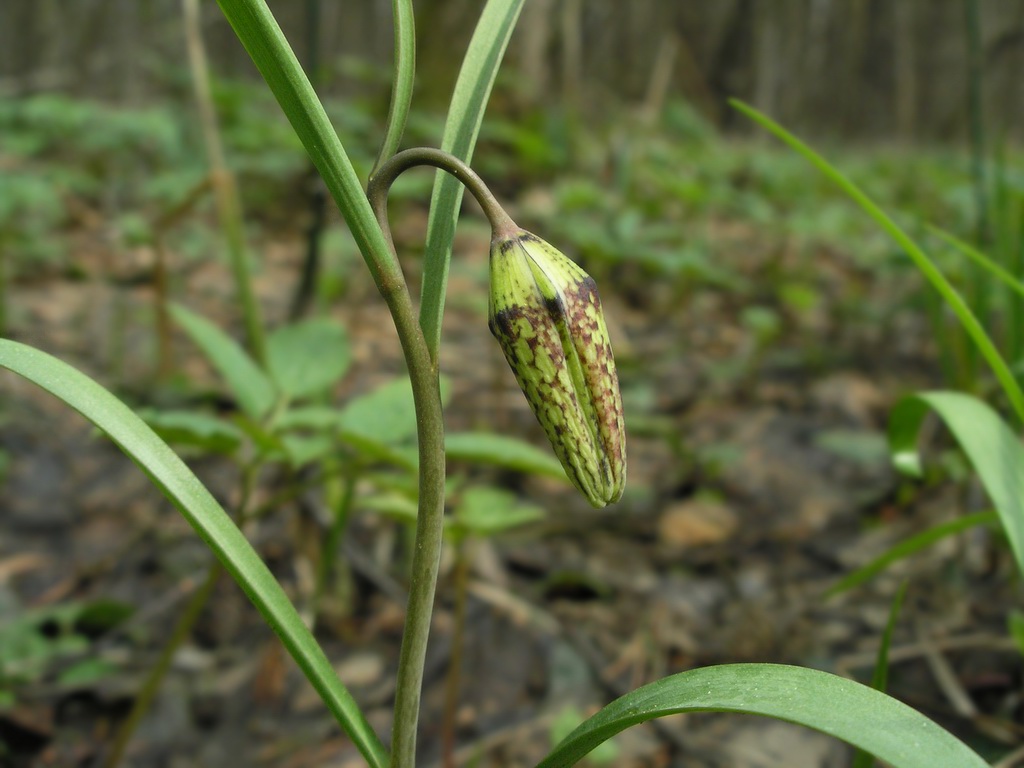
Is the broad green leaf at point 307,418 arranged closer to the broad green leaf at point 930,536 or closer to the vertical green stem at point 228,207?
the vertical green stem at point 228,207

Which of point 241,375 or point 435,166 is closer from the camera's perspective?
point 435,166

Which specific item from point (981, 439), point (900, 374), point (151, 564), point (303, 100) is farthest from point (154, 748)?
point (900, 374)

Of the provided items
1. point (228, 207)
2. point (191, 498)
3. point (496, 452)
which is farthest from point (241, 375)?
point (228, 207)

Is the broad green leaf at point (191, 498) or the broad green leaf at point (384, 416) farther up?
the broad green leaf at point (191, 498)

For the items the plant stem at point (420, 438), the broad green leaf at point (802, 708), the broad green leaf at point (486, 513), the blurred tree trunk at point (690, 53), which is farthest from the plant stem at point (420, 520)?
the blurred tree trunk at point (690, 53)

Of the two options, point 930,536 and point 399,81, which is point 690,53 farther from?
point 399,81

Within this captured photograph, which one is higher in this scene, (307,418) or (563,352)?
(563,352)

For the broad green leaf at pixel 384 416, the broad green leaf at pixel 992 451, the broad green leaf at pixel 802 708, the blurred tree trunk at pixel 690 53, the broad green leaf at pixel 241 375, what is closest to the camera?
the broad green leaf at pixel 802 708
